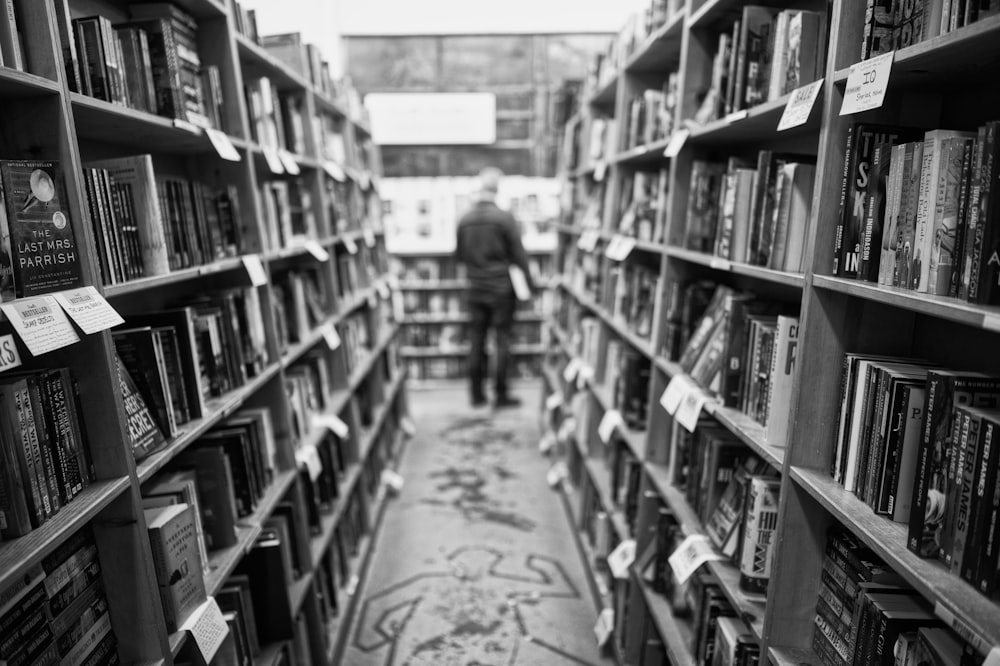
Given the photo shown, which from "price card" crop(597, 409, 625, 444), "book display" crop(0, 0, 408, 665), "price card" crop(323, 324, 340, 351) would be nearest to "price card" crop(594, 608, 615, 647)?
"price card" crop(597, 409, 625, 444)

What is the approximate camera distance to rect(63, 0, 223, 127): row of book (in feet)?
3.84

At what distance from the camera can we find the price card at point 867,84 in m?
0.89

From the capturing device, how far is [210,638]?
4.32 ft

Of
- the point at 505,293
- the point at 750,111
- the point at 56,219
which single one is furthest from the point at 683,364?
the point at 505,293

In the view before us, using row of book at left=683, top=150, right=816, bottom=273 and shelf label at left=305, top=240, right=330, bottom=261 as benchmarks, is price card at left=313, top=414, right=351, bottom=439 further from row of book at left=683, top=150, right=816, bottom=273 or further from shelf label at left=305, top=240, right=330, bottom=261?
row of book at left=683, top=150, right=816, bottom=273

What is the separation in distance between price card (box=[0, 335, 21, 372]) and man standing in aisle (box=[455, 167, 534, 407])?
13.1ft

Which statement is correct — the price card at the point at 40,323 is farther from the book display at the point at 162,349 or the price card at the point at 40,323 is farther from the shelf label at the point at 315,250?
the shelf label at the point at 315,250

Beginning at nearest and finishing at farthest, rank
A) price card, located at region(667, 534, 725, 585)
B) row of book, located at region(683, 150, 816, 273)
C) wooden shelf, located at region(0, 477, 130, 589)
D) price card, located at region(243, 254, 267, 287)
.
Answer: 1. wooden shelf, located at region(0, 477, 130, 589)
2. row of book, located at region(683, 150, 816, 273)
3. price card, located at region(667, 534, 725, 585)
4. price card, located at region(243, 254, 267, 287)

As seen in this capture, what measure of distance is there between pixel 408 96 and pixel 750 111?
4988 mm

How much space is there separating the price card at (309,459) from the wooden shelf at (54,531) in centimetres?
97

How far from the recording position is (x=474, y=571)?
287 cm

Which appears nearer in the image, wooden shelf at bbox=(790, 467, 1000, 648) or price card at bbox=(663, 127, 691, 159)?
wooden shelf at bbox=(790, 467, 1000, 648)

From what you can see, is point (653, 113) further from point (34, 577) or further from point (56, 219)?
point (34, 577)

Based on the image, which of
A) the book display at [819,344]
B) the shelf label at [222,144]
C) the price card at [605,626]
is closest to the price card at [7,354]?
the shelf label at [222,144]
